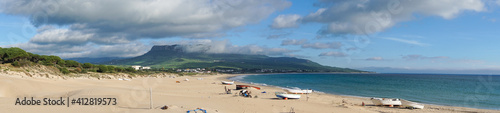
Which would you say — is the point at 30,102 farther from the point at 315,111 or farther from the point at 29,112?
the point at 315,111

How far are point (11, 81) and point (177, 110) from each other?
20863 mm

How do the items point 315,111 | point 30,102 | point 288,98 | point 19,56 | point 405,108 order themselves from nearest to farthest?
1. point 30,102
2. point 315,111
3. point 405,108
4. point 288,98
5. point 19,56

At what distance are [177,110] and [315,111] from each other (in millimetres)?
11168

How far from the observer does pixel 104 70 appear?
72.3 meters

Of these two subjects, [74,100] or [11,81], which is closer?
[74,100]

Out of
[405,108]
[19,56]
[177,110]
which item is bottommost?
[405,108]

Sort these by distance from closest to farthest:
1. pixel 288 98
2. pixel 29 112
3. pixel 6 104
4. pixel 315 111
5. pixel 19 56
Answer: pixel 29 112 → pixel 6 104 → pixel 315 111 → pixel 288 98 → pixel 19 56

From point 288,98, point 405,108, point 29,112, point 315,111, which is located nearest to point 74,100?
point 29,112

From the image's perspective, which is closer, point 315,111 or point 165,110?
point 165,110

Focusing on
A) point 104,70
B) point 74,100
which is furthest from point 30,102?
point 104,70

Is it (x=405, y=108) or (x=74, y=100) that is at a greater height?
(x=74, y=100)

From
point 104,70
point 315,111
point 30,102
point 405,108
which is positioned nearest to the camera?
point 30,102

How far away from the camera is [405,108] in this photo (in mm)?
24875

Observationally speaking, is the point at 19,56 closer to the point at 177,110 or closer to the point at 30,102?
the point at 30,102
